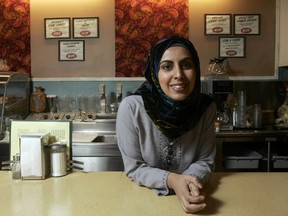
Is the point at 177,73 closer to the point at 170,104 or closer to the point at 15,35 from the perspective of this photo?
the point at 170,104

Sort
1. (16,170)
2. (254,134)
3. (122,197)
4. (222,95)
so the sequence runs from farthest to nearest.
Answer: (222,95) → (254,134) → (16,170) → (122,197)

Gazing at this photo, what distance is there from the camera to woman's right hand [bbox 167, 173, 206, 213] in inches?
38.9

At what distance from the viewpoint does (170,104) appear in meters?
1.27

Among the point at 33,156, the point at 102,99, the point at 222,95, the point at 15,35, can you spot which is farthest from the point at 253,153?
the point at 15,35

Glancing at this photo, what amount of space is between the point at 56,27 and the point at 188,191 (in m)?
2.97

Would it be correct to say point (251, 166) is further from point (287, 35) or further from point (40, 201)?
point (40, 201)

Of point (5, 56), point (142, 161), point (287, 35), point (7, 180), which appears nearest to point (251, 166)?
point (287, 35)

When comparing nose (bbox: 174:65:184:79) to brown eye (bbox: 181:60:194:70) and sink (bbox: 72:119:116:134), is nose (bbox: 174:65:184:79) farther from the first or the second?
sink (bbox: 72:119:116:134)

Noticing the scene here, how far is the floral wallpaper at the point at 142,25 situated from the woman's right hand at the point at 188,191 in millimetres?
2533

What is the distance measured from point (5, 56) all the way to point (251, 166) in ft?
9.47

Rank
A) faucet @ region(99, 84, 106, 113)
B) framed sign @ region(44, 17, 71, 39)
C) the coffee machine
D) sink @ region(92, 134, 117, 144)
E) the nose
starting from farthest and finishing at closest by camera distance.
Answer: framed sign @ region(44, 17, 71, 39)
faucet @ region(99, 84, 106, 113)
sink @ region(92, 134, 117, 144)
the coffee machine
the nose

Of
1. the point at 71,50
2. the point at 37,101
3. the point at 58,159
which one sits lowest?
the point at 58,159

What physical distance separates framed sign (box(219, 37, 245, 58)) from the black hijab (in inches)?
91.7

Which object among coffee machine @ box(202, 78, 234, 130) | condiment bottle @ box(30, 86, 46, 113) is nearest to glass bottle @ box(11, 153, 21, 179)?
coffee machine @ box(202, 78, 234, 130)
